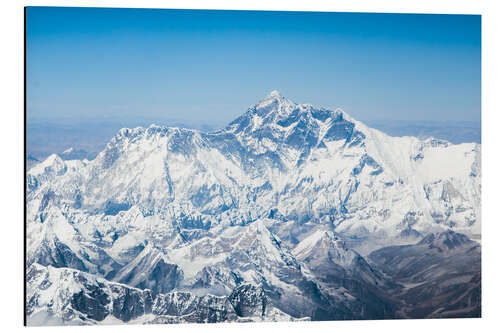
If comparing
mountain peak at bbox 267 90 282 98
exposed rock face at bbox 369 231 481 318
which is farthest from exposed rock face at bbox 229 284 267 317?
mountain peak at bbox 267 90 282 98

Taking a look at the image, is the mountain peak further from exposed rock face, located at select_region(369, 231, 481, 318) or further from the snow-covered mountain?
exposed rock face, located at select_region(369, 231, 481, 318)

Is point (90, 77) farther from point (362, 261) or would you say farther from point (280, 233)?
point (362, 261)

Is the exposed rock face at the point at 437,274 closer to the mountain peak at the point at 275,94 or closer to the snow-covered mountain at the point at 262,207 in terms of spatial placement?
the snow-covered mountain at the point at 262,207

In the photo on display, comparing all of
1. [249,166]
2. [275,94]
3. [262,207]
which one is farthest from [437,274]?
[275,94]

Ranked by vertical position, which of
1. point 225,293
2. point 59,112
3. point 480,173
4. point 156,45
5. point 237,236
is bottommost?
point 225,293

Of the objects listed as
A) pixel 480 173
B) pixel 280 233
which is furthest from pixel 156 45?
pixel 480 173

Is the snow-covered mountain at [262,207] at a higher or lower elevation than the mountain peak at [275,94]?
lower

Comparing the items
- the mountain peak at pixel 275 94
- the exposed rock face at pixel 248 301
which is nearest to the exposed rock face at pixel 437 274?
the exposed rock face at pixel 248 301
